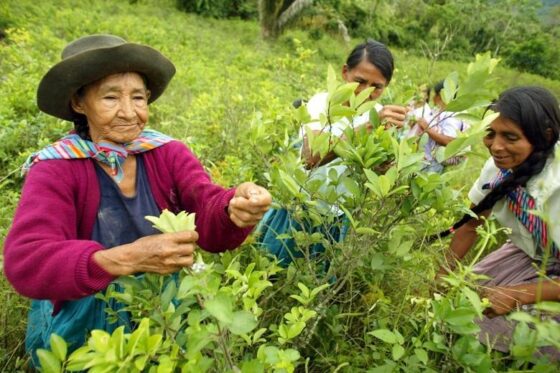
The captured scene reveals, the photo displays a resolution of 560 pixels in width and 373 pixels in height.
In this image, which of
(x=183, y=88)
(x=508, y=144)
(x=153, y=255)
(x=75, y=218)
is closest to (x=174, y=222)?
(x=153, y=255)

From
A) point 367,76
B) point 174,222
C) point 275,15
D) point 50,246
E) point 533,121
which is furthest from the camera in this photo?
point 275,15

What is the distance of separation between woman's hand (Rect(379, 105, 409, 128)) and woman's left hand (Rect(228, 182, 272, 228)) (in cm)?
51

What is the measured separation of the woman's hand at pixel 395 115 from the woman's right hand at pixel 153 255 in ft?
2.53

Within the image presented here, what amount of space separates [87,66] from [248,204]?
2.21ft

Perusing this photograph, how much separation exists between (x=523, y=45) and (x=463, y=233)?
A: 23974mm

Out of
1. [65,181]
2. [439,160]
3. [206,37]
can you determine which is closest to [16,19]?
[206,37]

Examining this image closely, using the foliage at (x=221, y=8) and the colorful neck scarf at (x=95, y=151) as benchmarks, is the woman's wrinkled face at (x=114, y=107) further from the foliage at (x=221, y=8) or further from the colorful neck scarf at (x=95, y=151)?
the foliage at (x=221, y=8)

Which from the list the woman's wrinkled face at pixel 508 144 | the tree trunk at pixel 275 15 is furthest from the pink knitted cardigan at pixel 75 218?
the tree trunk at pixel 275 15

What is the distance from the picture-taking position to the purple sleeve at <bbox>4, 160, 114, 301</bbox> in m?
1.05

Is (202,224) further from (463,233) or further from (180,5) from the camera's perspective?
(180,5)

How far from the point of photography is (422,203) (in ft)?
3.62

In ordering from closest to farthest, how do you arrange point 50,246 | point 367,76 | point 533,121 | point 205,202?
point 50,246
point 205,202
point 533,121
point 367,76

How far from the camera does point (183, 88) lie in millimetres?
5391

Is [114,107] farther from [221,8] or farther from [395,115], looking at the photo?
[221,8]
